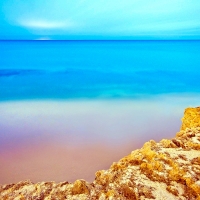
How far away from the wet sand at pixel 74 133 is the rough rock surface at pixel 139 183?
7.25ft

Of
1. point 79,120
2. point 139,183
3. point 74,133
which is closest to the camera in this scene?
point 139,183

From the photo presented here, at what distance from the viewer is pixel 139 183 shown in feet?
8.77

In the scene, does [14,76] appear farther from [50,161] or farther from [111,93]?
[50,161]

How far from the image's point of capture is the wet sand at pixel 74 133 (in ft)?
17.5

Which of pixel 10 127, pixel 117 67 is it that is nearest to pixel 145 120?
pixel 10 127

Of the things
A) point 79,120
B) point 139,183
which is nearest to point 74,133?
point 79,120

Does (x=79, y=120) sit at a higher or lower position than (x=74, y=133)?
higher

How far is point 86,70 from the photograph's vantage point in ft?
73.1

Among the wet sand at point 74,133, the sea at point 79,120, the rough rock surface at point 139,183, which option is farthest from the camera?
the sea at point 79,120

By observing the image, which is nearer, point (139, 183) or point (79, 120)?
point (139, 183)

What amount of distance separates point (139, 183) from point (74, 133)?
16.4 feet

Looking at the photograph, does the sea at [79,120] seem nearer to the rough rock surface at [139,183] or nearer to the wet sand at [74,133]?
the wet sand at [74,133]

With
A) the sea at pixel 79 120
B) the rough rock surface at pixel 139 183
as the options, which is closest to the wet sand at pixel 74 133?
the sea at pixel 79 120

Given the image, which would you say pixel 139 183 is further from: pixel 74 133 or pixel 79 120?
pixel 79 120
